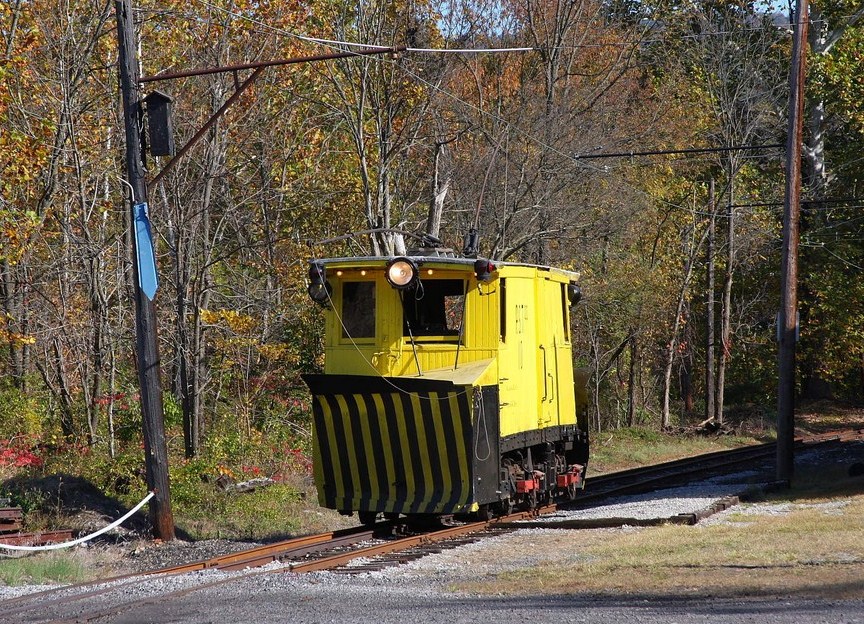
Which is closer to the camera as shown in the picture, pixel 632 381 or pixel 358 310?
pixel 358 310

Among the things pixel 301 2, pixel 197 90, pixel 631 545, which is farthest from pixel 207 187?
pixel 631 545

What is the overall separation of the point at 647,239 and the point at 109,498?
75.0ft

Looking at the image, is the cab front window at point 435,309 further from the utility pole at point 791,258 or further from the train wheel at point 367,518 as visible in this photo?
the utility pole at point 791,258

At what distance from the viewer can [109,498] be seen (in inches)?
623

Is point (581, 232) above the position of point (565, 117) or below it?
below

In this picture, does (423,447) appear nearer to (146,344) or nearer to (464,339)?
(464,339)

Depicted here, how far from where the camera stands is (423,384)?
1307 cm

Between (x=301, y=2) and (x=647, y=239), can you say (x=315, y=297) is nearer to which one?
(x=301, y=2)

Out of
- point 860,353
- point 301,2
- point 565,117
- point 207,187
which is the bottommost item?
point 860,353

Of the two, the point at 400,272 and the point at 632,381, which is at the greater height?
the point at 400,272

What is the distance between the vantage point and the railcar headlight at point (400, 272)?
510 inches

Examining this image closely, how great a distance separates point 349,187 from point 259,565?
1492 centimetres

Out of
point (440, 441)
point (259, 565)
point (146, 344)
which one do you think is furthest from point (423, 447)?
point (146, 344)

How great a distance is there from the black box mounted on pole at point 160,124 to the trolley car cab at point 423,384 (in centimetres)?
231
